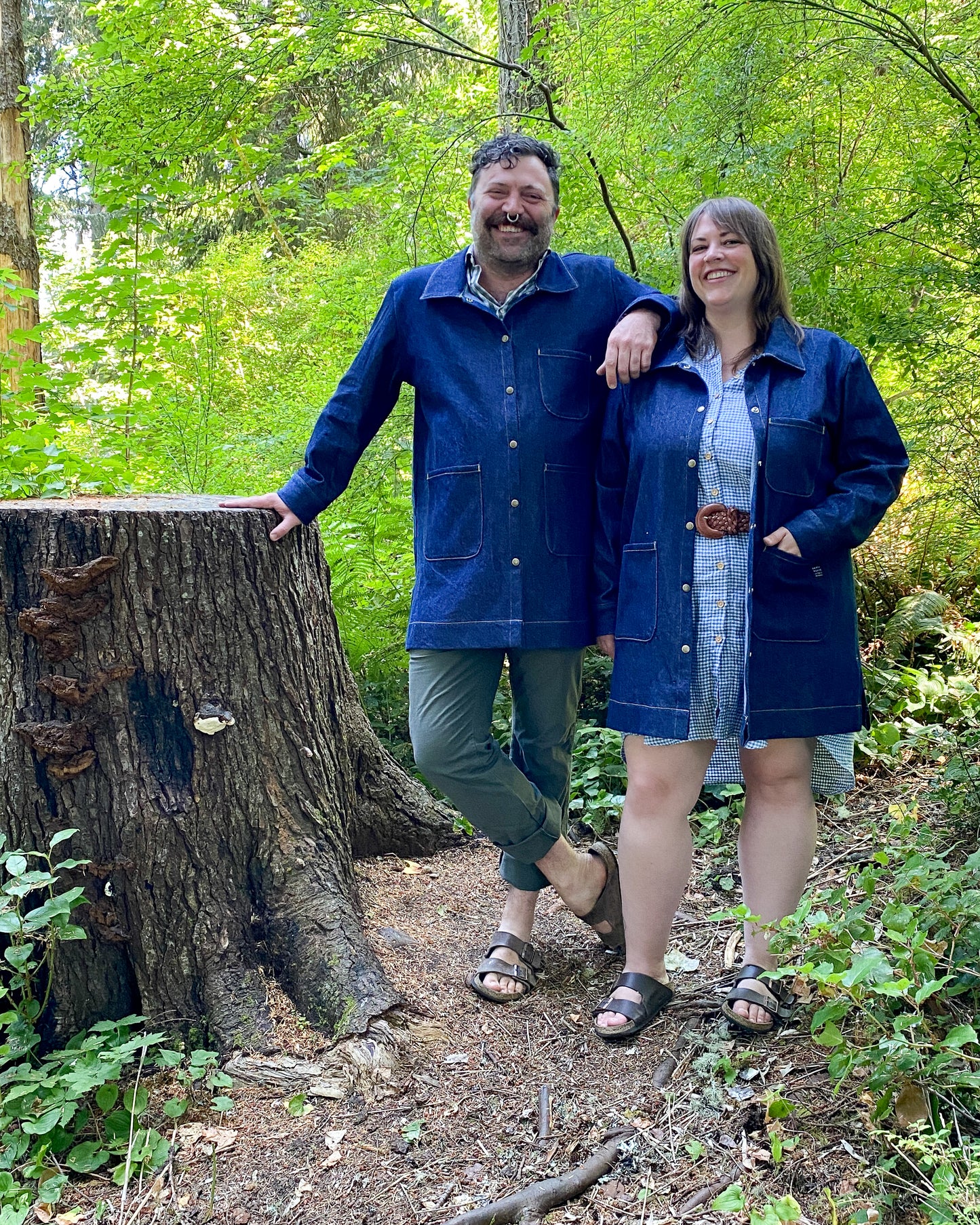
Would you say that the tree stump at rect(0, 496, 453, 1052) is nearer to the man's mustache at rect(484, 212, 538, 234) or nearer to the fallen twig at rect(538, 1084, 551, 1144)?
the fallen twig at rect(538, 1084, 551, 1144)

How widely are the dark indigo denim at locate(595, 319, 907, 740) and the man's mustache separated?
19.8 inches

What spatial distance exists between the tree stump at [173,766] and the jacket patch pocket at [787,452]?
134cm

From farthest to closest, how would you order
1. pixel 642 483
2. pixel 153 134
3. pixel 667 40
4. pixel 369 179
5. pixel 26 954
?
pixel 369 179 → pixel 153 134 → pixel 667 40 → pixel 642 483 → pixel 26 954

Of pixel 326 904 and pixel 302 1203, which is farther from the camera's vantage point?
pixel 326 904

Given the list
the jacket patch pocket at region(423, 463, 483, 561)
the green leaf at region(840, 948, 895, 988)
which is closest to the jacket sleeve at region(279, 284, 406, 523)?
the jacket patch pocket at region(423, 463, 483, 561)

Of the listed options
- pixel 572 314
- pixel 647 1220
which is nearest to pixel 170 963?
pixel 647 1220

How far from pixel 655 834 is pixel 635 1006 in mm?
464

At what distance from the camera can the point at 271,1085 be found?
2.45 meters

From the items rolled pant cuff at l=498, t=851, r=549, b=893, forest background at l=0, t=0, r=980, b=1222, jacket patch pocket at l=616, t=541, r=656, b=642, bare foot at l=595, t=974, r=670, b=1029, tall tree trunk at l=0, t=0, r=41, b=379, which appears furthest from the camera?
tall tree trunk at l=0, t=0, r=41, b=379

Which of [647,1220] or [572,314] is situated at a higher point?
[572,314]

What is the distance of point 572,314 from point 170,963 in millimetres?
2011

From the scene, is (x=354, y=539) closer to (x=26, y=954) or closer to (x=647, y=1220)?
(x=26, y=954)

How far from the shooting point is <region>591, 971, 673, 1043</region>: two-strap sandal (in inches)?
102

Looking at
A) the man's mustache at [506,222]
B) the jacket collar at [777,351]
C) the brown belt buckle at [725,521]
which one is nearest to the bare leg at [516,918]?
the brown belt buckle at [725,521]
